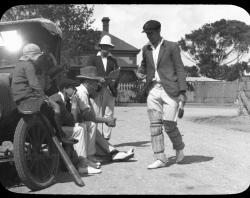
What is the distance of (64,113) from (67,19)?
17.7 metres

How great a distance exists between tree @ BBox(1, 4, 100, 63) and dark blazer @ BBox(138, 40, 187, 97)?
14.3 metres

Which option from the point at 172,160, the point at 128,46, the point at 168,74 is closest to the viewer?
the point at 168,74

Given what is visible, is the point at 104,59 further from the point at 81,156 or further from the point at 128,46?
the point at 128,46

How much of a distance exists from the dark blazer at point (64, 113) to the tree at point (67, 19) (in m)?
14.6

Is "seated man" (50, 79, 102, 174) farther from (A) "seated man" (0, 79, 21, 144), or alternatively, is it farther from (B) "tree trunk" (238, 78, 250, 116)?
(B) "tree trunk" (238, 78, 250, 116)

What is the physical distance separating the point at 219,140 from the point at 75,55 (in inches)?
570

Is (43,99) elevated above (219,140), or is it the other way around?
(43,99)

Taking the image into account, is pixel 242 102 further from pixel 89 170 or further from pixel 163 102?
pixel 89 170

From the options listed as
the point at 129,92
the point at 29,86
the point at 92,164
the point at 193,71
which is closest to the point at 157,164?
the point at 92,164

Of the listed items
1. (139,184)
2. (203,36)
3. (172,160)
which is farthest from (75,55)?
(203,36)

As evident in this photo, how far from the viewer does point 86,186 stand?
4.98m

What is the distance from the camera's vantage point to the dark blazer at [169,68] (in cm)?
621

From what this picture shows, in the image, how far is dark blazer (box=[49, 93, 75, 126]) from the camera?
5.76 meters

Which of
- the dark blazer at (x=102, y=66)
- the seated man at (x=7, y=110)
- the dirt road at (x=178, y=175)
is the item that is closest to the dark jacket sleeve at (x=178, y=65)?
the dirt road at (x=178, y=175)
